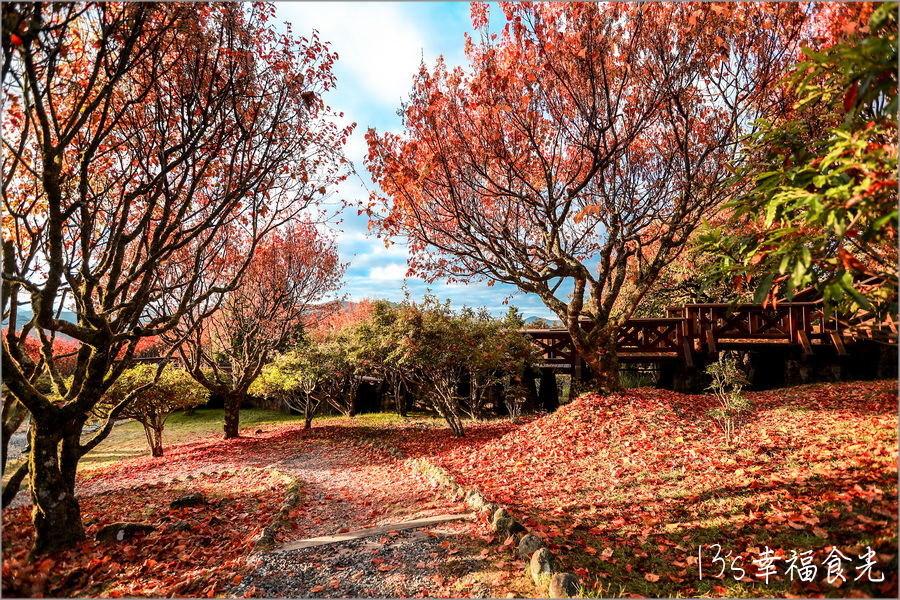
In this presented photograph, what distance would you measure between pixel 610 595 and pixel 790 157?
11.2ft

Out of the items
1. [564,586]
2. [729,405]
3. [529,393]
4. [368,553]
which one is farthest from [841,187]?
[529,393]

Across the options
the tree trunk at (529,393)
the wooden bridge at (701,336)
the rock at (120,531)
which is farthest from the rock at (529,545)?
the tree trunk at (529,393)

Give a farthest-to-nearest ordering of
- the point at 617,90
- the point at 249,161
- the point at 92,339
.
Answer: the point at 617,90 → the point at 249,161 → the point at 92,339

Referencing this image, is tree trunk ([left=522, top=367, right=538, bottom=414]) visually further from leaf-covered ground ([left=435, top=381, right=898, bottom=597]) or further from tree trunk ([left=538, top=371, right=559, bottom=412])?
leaf-covered ground ([left=435, top=381, right=898, bottom=597])

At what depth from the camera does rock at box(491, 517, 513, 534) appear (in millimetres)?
4078

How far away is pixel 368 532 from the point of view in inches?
175

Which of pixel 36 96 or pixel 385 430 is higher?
pixel 36 96

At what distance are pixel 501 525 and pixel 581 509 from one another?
1116 millimetres

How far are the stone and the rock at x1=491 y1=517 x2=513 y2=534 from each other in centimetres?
5

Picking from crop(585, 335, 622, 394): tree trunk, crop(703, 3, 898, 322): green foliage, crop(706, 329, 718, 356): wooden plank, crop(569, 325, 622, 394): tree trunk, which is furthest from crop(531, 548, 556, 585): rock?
crop(706, 329, 718, 356): wooden plank

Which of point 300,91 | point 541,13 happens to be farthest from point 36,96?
point 541,13

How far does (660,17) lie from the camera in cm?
613

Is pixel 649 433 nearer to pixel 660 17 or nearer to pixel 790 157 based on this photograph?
pixel 790 157

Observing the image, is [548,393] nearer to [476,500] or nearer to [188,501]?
[476,500]
